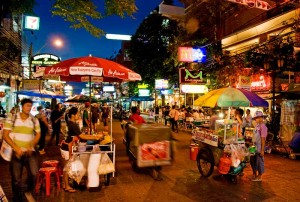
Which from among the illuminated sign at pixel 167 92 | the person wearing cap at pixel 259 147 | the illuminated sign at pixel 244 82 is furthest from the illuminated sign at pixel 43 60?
the person wearing cap at pixel 259 147

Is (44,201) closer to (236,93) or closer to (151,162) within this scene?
(151,162)

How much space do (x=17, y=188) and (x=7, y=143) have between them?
34.8 inches

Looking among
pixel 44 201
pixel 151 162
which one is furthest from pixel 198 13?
pixel 44 201

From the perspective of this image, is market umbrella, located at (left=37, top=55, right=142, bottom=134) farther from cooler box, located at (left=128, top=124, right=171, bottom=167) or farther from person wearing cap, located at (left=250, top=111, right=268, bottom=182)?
person wearing cap, located at (left=250, top=111, right=268, bottom=182)

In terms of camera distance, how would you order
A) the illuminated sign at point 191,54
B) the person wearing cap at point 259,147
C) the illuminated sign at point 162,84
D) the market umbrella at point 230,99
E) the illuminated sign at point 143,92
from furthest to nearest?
the illuminated sign at point 143,92 < the illuminated sign at point 162,84 < the illuminated sign at point 191,54 < the market umbrella at point 230,99 < the person wearing cap at point 259,147

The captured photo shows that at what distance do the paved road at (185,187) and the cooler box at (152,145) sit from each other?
0.62 meters

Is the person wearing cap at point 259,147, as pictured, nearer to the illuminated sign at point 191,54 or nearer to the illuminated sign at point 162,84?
the illuminated sign at point 191,54

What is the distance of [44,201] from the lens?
5.98m

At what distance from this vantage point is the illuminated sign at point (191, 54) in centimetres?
2041

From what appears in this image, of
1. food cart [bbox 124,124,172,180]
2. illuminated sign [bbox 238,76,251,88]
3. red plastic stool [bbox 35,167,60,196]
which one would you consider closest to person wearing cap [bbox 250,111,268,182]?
food cart [bbox 124,124,172,180]

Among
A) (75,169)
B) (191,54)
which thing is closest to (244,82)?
(191,54)

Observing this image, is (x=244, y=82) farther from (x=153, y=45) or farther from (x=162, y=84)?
(x=153, y=45)

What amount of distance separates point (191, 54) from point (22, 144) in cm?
1673

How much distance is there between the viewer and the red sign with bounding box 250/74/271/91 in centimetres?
1501
